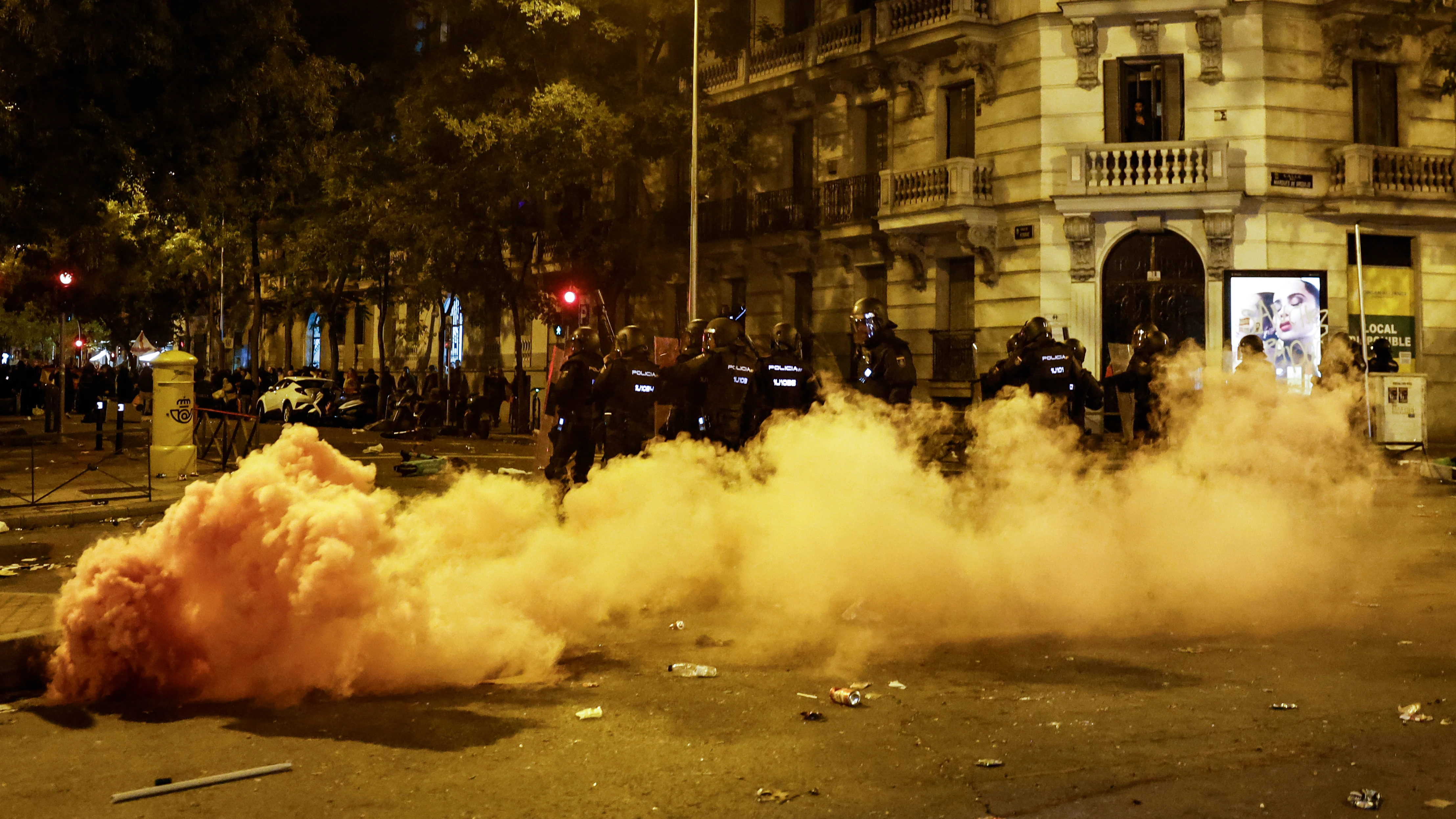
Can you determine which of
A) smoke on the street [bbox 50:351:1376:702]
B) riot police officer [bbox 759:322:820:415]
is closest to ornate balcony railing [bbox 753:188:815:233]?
riot police officer [bbox 759:322:820:415]

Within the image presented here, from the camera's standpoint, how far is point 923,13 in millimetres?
25859

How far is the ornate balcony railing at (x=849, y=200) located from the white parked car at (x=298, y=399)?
48.1 feet

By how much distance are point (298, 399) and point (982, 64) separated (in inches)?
783

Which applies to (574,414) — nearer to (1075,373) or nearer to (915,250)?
(1075,373)

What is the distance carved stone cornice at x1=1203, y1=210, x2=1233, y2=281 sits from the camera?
76.8ft

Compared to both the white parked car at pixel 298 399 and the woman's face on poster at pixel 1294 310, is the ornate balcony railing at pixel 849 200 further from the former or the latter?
the white parked car at pixel 298 399

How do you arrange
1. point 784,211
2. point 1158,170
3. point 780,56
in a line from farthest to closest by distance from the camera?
point 784,211
point 780,56
point 1158,170

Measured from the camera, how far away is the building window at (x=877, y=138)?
90.6 feet

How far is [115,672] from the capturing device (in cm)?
588

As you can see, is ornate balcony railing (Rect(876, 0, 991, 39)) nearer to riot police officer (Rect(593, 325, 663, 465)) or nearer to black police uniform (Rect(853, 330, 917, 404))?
black police uniform (Rect(853, 330, 917, 404))

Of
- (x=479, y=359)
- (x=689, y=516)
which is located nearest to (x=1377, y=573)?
(x=689, y=516)

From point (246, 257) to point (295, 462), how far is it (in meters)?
40.3

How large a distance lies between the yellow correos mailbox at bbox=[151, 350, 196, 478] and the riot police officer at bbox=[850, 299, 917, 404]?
887cm

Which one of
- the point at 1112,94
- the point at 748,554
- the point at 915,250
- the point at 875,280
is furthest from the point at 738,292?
the point at 748,554
